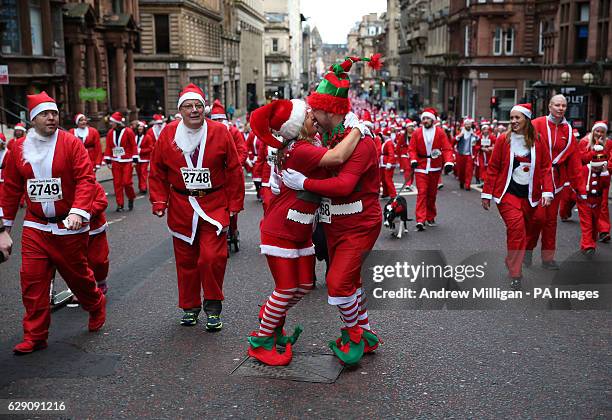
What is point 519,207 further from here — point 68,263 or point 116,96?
point 116,96

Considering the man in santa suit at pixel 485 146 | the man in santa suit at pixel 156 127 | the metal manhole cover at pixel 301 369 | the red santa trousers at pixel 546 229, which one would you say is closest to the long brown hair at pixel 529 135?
the red santa trousers at pixel 546 229

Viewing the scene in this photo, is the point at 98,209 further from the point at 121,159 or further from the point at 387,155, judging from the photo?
the point at 387,155

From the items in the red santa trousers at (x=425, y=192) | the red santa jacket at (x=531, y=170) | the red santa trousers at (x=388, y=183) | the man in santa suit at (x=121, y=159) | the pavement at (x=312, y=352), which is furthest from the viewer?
the red santa trousers at (x=388, y=183)

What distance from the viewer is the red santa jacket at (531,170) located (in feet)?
28.9

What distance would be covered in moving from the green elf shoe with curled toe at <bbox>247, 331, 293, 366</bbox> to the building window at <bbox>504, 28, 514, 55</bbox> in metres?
53.1

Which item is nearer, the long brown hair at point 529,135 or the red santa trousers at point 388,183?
the long brown hair at point 529,135

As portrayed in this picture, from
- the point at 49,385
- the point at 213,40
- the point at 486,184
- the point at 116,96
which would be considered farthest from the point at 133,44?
the point at 49,385

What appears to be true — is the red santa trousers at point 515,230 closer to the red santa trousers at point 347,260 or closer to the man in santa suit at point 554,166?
the man in santa suit at point 554,166

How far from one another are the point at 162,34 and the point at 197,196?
49.9 meters

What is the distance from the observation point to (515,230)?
8.76 m

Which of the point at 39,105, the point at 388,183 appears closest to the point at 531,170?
the point at 39,105

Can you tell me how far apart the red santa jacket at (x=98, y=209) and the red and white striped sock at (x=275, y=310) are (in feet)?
6.05

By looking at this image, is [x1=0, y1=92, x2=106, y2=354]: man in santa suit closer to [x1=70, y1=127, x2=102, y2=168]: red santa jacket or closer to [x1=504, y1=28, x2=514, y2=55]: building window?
[x1=70, y1=127, x2=102, y2=168]: red santa jacket

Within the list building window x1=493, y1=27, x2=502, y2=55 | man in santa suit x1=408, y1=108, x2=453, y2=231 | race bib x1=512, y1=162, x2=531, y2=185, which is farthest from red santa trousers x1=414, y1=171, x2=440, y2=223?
building window x1=493, y1=27, x2=502, y2=55
